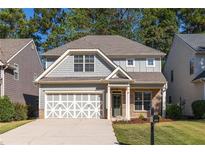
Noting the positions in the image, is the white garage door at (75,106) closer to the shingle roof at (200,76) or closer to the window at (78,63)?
the window at (78,63)

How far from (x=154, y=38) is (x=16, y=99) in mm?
20046

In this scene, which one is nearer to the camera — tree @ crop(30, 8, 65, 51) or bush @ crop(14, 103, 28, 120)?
bush @ crop(14, 103, 28, 120)

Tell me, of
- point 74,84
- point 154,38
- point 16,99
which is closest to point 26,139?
point 74,84

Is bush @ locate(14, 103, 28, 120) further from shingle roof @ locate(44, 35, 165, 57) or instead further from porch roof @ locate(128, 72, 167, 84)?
porch roof @ locate(128, 72, 167, 84)

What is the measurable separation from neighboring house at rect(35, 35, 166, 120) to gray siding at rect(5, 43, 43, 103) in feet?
11.8

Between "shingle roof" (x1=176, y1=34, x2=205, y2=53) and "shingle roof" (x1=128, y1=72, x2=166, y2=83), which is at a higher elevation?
"shingle roof" (x1=176, y1=34, x2=205, y2=53)

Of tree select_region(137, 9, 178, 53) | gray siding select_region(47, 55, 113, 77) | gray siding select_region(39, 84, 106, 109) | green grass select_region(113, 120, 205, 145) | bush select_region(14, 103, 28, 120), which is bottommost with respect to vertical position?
green grass select_region(113, 120, 205, 145)

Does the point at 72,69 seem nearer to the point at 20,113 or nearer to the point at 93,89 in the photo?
the point at 93,89

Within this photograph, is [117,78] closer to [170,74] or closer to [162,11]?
[170,74]

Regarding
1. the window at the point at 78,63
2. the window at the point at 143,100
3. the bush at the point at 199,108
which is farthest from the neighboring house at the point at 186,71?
the window at the point at 78,63

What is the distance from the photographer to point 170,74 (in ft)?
128

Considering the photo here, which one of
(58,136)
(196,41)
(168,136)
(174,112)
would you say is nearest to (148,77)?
(174,112)

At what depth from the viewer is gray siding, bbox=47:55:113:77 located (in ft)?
97.2

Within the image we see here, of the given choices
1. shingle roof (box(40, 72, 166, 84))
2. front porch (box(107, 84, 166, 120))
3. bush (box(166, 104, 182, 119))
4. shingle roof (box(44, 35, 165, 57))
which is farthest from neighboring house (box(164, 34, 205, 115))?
front porch (box(107, 84, 166, 120))
